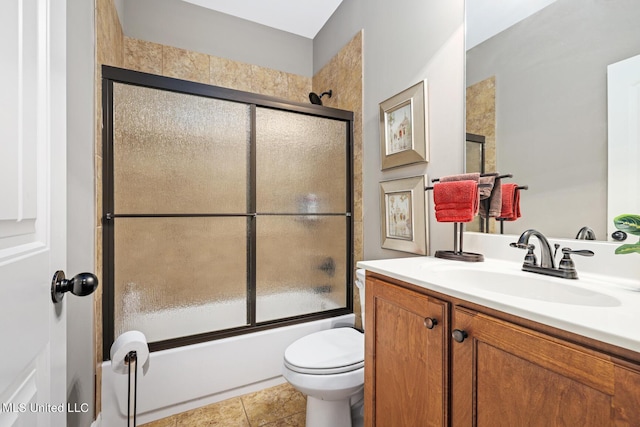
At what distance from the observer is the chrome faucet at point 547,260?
865mm

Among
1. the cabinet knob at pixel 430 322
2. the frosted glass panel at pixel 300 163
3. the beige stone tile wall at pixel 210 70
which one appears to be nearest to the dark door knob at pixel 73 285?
the cabinet knob at pixel 430 322

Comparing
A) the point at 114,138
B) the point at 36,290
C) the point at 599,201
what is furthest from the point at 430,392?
the point at 114,138

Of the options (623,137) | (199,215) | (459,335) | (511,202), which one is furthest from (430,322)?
(199,215)

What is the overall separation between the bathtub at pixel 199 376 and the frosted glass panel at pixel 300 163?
842mm

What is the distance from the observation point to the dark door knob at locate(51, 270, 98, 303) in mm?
578

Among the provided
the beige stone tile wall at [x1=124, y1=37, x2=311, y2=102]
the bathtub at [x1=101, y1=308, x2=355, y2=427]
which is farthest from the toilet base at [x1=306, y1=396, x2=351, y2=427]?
the beige stone tile wall at [x1=124, y1=37, x2=311, y2=102]

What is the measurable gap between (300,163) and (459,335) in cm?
147

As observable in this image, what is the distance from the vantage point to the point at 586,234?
0.91 metres

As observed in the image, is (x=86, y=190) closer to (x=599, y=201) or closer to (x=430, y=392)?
(x=430, y=392)

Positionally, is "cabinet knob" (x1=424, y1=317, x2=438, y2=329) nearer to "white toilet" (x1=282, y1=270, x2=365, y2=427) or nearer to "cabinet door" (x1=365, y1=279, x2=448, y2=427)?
"cabinet door" (x1=365, y1=279, x2=448, y2=427)

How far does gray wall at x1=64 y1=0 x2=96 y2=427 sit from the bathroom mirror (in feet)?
5.21

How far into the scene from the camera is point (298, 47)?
8.38ft

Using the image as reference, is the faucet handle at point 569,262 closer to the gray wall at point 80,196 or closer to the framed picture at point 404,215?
the framed picture at point 404,215

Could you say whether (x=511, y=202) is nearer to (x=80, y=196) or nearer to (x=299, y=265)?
(x=299, y=265)
